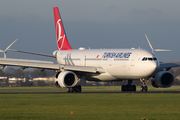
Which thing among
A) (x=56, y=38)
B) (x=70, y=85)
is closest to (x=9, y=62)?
(x=70, y=85)

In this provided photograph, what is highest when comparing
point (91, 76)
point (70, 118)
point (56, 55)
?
point (56, 55)

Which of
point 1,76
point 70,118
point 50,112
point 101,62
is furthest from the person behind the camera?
point 1,76

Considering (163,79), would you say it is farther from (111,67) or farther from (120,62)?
(111,67)

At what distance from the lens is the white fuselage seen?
41.7 meters

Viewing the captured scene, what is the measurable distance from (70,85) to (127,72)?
6.31 meters

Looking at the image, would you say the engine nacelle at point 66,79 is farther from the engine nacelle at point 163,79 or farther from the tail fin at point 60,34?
the tail fin at point 60,34

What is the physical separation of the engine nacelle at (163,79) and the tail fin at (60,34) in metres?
16.0

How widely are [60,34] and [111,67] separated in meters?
15.8

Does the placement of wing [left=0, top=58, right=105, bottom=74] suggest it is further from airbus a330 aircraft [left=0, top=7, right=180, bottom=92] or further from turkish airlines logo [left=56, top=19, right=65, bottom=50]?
turkish airlines logo [left=56, top=19, right=65, bottom=50]

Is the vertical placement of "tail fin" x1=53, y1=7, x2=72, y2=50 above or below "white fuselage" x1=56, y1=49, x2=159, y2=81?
above

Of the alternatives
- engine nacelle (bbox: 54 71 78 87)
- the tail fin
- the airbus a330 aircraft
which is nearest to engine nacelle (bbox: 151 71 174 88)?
the airbus a330 aircraft

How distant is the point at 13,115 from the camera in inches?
763

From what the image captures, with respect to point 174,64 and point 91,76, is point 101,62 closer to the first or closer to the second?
point 91,76

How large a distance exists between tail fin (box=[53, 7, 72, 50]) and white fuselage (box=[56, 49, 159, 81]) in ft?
18.8
